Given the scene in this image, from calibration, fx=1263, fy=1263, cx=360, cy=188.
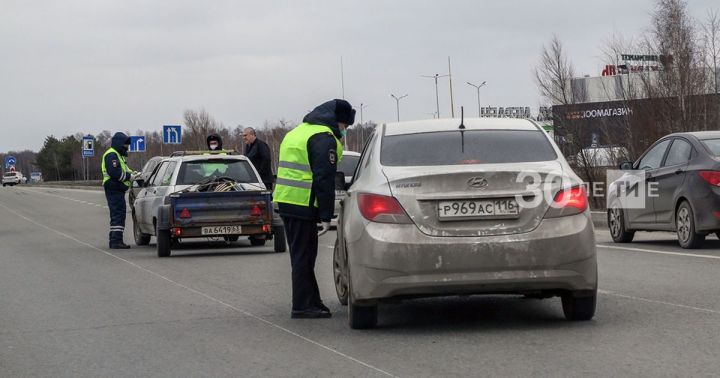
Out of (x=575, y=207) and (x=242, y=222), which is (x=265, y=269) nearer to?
(x=242, y=222)

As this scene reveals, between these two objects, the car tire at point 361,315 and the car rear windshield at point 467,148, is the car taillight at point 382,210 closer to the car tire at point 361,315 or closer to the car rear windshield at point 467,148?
the car rear windshield at point 467,148

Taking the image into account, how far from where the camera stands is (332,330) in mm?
9609

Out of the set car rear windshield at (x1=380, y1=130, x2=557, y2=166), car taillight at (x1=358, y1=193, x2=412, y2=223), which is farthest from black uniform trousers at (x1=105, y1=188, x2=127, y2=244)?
car taillight at (x1=358, y1=193, x2=412, y2=223)

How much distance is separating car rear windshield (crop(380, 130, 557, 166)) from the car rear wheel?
9.89 m

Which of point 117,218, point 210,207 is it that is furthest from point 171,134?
point 210,207

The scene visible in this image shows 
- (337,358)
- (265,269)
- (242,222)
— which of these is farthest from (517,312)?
(242,222)

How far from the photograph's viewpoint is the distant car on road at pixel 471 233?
8812mm

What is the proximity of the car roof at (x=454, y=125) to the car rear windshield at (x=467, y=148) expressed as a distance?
0.08m

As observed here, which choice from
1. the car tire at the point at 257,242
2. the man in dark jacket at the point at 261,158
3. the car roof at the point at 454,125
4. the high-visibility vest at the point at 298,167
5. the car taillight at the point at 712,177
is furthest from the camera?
the man in dark jacket at the point at 261,158

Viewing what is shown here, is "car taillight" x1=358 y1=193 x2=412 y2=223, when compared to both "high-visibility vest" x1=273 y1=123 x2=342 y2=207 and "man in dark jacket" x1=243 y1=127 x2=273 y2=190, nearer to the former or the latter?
"high-visibility vest" x1=273 y1=123 x2=342 y2=207

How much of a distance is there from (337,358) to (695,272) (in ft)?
20.9

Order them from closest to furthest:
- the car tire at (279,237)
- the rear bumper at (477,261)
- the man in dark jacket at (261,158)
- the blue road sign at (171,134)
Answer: the rear bumper at (477,261), the car tire at (279,237), the man in dark jacket at (261,158), the blue road sign at (171,134)

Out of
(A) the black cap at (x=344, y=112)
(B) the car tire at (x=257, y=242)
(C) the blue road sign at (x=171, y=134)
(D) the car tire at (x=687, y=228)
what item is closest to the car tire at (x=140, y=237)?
(B) the car tire at (x=257, y=242)

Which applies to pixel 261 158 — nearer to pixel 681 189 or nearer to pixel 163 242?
pixel 163 242
